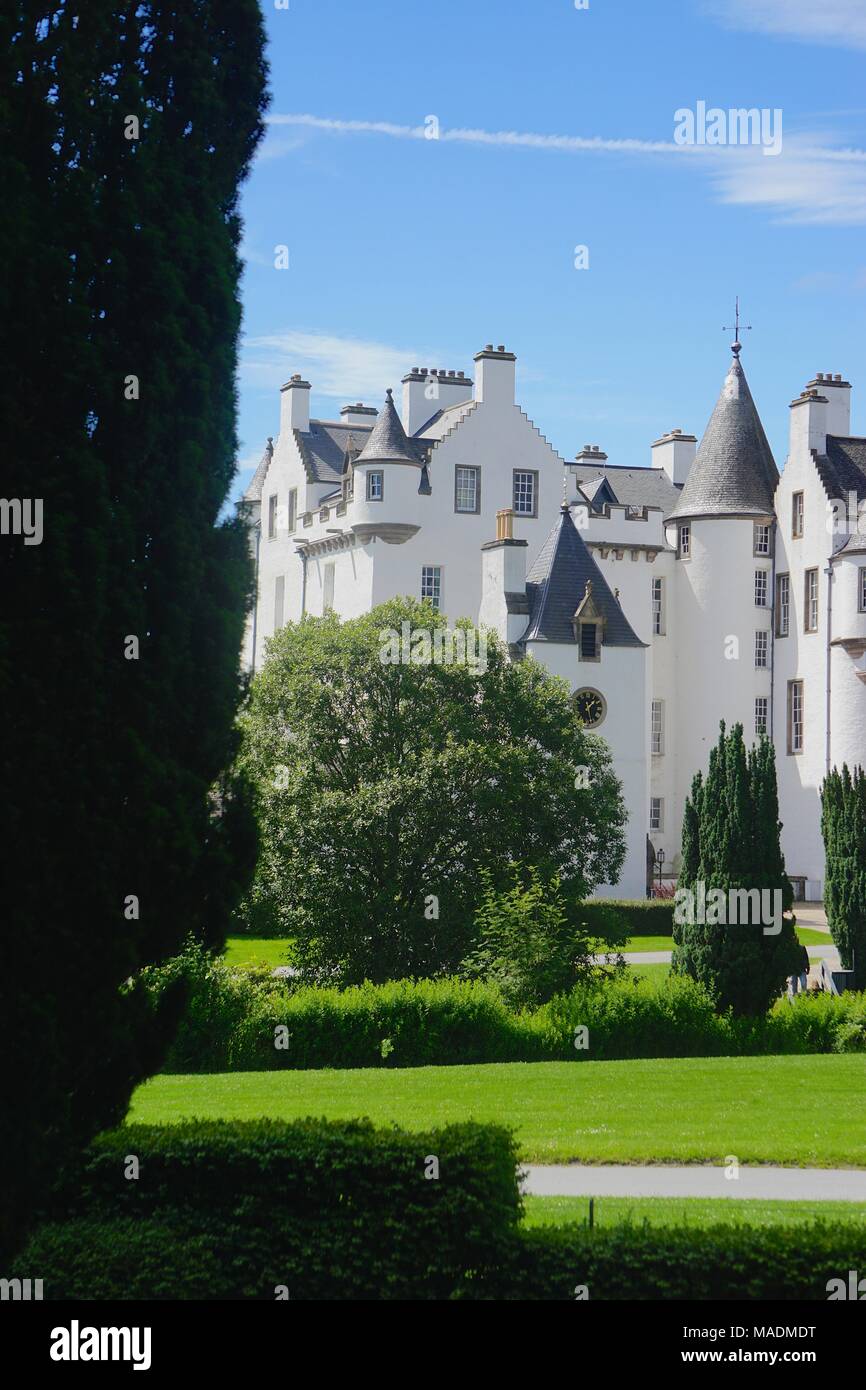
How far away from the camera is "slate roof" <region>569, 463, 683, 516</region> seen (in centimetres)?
5991

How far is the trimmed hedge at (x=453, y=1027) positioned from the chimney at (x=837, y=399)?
115 ft

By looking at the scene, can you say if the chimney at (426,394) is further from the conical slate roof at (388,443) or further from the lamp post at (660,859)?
the lamp post at (660,859)

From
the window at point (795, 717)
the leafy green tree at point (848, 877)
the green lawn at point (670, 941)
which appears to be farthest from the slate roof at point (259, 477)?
the leafy green tree at point (848, 877)

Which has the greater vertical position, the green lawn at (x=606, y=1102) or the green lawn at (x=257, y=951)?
the green lawn at (x=606, y=1102)

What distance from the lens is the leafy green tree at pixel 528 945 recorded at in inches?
1002

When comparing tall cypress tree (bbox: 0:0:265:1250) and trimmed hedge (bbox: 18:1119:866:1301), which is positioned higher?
tall cypress tree (bbox: 0:0:265:1250)

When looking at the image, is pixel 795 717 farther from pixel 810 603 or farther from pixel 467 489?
pixel 467 489

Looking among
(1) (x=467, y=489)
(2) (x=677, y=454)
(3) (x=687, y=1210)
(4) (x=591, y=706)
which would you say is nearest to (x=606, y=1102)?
(3) (x=687, y=1210)

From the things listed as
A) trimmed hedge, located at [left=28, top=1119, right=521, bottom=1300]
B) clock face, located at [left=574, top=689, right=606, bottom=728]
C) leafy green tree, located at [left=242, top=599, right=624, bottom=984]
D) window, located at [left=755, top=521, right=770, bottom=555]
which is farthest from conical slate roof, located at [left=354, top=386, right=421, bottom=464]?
trimmed hedge, located at [left=28, top=1119, right=521, bottom=1300]

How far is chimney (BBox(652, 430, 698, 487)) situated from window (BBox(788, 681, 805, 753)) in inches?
481

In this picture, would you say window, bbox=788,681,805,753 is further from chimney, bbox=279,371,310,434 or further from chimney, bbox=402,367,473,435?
chimney, bbox=279,371,310,434

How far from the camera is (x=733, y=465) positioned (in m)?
56.2

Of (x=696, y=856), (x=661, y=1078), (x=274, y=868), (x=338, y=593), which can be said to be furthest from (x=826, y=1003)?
(x=338, y=593)

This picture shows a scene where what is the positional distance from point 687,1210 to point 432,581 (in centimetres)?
4104
